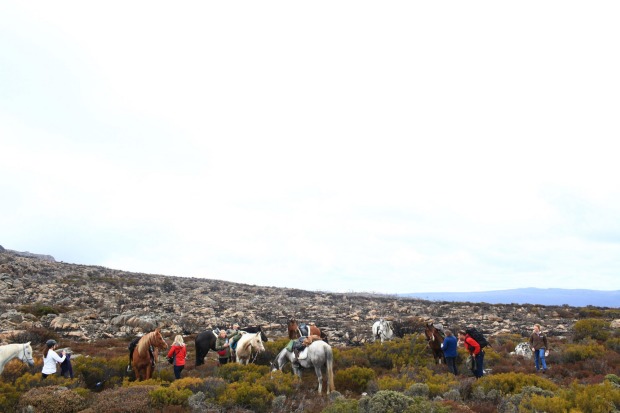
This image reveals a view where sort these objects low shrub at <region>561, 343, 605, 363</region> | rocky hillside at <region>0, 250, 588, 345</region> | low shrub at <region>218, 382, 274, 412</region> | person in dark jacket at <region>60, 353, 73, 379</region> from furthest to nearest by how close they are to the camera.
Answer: rocky hillside at <region>0, 250, 588, 345</region>, low shrub at <region>561, 343, 605, 363</region>, person in dark jacket at <region>60, 353, 73, 379</region>, low shrub at <region>218, 382, 274, 412</region>

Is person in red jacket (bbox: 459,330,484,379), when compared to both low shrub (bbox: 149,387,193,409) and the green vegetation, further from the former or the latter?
low shrub (bbox: 149,387,193,409)

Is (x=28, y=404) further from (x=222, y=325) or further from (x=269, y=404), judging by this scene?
(x=222, y=325)

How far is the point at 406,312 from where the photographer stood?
3534 centimetres

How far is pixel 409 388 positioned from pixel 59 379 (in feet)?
32.5

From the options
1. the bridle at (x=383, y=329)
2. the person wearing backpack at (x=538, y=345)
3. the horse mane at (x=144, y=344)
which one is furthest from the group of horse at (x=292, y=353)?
the person wearing backpack at (x=538, y=345)

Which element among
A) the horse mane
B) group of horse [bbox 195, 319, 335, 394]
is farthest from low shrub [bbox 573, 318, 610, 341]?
the horse mane

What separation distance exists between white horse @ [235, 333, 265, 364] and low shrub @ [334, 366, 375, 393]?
316 cm

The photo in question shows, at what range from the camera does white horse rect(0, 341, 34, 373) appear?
11805 mm

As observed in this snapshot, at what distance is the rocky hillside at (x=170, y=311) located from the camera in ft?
76.5

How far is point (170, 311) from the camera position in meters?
29.0

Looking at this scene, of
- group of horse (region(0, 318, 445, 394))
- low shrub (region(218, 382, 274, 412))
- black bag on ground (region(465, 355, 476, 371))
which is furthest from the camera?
black bag on ground (region(465, 355, 476, 371))

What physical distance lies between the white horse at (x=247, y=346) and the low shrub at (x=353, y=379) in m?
3.16

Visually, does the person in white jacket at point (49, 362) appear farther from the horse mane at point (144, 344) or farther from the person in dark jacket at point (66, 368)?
the horse mane at point (144, 344)

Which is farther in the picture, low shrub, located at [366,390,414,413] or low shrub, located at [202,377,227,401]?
low shrub, located at [202,377,227,401]
